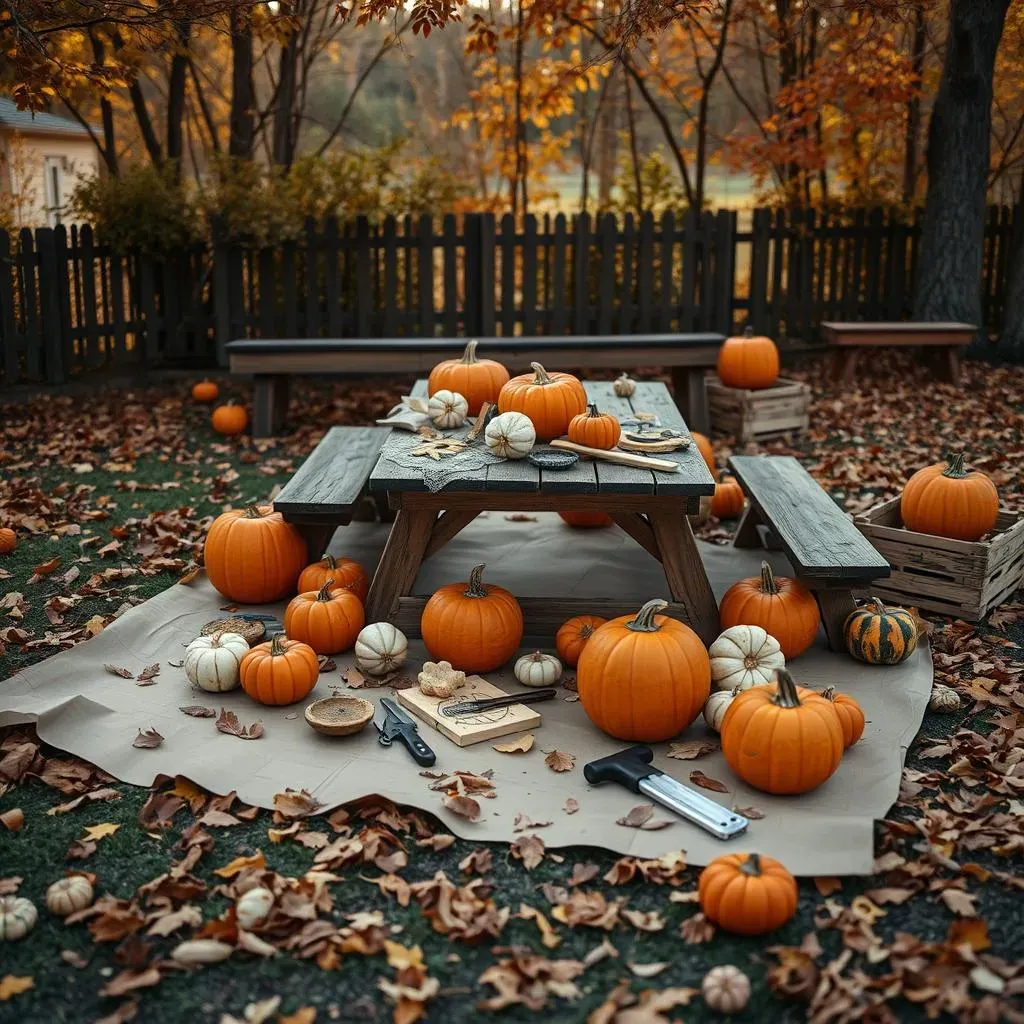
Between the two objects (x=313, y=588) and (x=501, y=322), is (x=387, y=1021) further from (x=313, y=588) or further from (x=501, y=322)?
(x=501, y=322)

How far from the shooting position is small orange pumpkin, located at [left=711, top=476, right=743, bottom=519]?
6.98 m

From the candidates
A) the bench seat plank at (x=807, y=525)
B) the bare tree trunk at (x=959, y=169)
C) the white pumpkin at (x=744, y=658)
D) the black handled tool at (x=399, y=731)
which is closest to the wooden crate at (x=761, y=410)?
the bench seat plank at (x=807, y=525)

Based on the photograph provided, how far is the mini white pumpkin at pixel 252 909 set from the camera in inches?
124

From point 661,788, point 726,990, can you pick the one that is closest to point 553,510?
point 661,788

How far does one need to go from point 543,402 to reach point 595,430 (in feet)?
1.01

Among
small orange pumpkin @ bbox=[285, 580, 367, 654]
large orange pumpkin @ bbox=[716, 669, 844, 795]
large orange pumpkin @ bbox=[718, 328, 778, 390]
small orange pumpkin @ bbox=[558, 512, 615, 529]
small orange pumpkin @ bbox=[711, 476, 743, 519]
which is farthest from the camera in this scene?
large orange pumpkin @ bbox=[718, 328, 778, 390]

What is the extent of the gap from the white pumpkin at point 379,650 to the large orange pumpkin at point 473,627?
0.44 ft

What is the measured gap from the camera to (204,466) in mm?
8414

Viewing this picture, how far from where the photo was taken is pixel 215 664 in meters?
4.55

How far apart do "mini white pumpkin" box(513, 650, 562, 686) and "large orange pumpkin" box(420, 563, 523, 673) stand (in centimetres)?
14

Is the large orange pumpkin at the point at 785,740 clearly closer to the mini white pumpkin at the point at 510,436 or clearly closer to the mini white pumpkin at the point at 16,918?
the mini white pumpkin at the point at 510,436

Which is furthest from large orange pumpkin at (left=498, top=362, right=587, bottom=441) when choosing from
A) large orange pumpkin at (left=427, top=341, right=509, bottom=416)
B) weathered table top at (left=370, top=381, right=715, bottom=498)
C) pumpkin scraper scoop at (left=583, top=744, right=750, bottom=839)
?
pumpkin scraper scoop at (left=583, top=744, right=750, bottom=839)

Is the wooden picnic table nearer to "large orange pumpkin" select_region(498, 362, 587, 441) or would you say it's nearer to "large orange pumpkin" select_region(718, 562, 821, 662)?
"large orange pumpkin" select_region(718, 562, 821, 662)

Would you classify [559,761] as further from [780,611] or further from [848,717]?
[780,611]
